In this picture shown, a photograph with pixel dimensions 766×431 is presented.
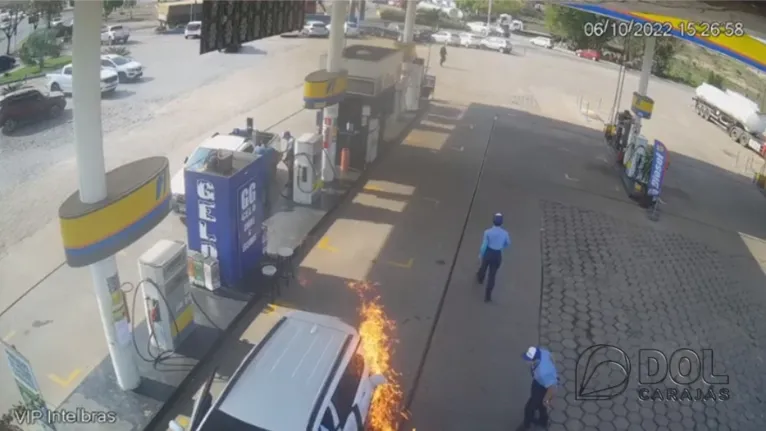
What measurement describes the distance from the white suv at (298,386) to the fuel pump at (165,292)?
184 centimetres

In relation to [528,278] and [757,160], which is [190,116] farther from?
[757,160]

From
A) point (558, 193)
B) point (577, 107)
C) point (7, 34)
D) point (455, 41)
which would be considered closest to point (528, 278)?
point (558, 193)

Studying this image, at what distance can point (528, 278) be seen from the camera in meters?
10.9

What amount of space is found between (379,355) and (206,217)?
137 inches

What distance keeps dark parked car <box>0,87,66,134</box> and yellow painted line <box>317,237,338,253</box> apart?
32.5 ft

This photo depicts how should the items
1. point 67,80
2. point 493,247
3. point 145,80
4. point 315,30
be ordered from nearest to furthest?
point 493,247, point 67,80, point 145,80, point 315,30

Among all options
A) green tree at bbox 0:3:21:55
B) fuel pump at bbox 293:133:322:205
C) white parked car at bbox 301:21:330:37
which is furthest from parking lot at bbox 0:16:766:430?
white parked car at bbox 301:21:330:37

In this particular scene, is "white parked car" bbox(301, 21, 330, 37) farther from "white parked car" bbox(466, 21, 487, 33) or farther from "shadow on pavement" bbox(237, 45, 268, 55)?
"white parked car" bbox(466, 21, 487, 33)

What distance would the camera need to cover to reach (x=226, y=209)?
8.88m

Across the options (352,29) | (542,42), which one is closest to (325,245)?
(352,29)

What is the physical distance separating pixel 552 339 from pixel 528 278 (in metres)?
2.00

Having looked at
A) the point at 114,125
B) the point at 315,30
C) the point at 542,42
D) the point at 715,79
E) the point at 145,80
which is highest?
the point at 315,30

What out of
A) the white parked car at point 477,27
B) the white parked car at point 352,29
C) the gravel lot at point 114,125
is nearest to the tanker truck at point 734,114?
the white parked car at point 477,27

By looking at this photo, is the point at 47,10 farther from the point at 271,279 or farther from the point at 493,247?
the point at 493,247
